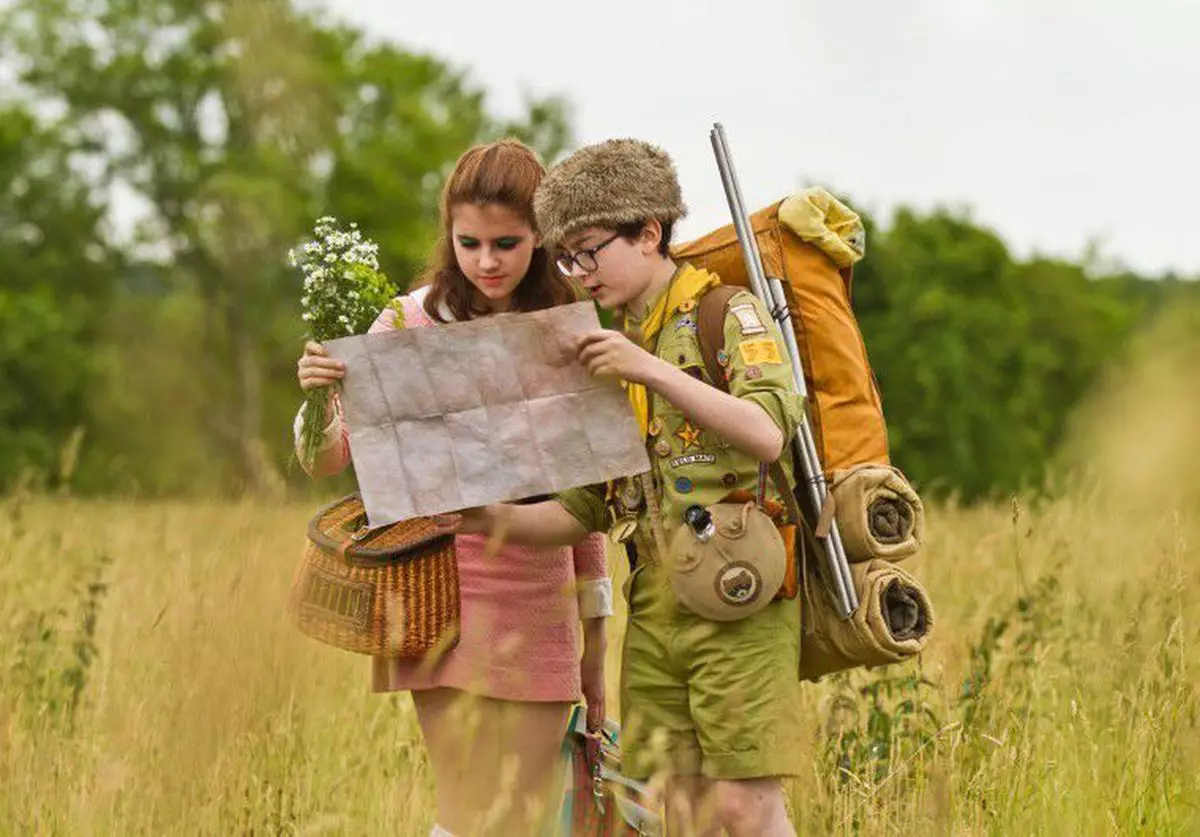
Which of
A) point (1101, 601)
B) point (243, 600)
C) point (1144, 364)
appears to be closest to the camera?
point (243, 600)

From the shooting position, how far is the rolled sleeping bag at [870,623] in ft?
11.5

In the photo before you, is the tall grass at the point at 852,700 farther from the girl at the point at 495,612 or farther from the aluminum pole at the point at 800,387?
the aluminum pole at the point at 800,387

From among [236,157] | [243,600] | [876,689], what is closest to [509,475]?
[243,600]

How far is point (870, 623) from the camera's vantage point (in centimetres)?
351

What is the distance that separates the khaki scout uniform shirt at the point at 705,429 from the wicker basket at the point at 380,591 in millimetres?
508

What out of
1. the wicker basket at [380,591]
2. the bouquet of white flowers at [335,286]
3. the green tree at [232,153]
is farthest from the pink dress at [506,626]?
the green tree at [232,153]

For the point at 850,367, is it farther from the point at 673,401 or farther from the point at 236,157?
the point at 236,157

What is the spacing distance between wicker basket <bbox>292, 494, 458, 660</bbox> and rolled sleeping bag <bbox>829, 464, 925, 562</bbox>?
906 millimetres

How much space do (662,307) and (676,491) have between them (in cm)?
40

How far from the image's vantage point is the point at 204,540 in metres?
7.66

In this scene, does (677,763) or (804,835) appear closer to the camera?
(677,763)

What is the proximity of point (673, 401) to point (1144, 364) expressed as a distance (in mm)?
1372

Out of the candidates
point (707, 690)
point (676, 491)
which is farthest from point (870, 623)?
point (676, 491)

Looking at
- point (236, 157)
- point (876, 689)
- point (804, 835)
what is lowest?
point (804, 835)
